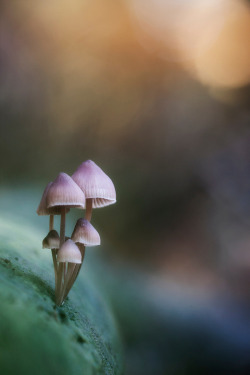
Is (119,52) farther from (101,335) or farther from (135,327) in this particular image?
(101,335)

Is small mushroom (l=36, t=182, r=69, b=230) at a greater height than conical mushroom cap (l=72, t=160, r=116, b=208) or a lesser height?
lesser

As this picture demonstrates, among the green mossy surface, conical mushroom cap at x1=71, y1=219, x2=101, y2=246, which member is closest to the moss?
the green mossy surface

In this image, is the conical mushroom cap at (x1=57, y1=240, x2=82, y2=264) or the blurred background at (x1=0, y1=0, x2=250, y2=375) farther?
the blurred background at (x1=0, y1=0, x2=250, y2=375)

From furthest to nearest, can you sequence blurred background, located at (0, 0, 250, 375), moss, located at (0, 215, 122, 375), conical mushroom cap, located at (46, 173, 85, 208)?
blurred background, located at (0, 0, 250, 375), conical mushroom cap, located at (46, 173, 85, 208), moss, located at (0, 215, 122, 375)

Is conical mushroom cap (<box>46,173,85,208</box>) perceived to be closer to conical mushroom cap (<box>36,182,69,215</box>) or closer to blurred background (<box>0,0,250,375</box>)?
conical mushroom cap (<box>36,182,69,215</box>)

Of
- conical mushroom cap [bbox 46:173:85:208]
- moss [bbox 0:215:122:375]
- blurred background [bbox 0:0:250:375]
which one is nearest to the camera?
moss [bbox 0:215:122:375]

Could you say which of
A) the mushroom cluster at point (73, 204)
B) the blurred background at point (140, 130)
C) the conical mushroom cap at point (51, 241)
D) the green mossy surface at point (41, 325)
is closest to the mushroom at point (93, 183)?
the mushroom cluster at point (73, 204)

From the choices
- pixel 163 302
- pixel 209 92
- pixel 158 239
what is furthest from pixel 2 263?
pixel 209 92

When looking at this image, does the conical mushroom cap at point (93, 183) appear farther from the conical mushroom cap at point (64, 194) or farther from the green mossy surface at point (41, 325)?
the green mossy surface at point (41, 325)
